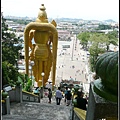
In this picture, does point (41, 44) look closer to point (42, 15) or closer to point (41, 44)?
point (41, 44)

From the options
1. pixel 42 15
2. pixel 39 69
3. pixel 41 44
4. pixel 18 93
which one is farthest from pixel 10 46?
pixel 18 93

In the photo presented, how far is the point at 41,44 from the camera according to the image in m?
9.62

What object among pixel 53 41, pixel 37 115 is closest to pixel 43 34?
pixel 53 41

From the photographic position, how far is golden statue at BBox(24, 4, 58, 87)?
9242mm

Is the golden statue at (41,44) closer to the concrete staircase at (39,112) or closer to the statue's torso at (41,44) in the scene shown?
the statue's torso at (41,44)

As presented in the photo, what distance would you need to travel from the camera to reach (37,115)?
5273 millimetres

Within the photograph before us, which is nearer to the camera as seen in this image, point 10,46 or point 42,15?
point 42,15

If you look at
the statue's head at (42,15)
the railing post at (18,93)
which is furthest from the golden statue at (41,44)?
the railing post at (18,93)

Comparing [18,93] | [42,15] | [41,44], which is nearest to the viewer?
[18,93]

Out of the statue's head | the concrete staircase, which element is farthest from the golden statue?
the concrete staircase

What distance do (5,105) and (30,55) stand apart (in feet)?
17.2

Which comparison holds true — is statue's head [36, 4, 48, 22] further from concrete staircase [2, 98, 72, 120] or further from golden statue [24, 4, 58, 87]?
concrete staircase [2, 98, 72, 120]

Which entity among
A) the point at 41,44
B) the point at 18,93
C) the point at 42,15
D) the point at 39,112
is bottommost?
the point at 39,112

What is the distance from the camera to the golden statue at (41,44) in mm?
9242
